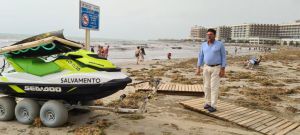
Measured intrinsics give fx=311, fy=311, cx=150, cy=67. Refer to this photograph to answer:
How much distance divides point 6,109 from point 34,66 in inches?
49.2

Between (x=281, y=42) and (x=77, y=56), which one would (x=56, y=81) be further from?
(x=281, y=42)

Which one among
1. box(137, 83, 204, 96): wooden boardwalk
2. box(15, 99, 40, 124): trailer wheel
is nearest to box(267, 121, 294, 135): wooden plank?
box(137, 83, 204, 96): wooden boardwalk

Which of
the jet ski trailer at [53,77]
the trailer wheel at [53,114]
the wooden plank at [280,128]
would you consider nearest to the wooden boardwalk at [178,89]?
the wooden plank at [280,128]

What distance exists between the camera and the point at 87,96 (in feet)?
20.1

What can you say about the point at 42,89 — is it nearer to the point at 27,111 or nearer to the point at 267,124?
the point at 27,111

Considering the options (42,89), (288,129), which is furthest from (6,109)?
(288,129)

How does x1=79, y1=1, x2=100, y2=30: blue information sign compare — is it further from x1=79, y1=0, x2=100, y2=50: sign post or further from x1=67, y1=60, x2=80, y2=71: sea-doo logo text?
x1=67, y1=60, x2=80, y2=71: sea-doo logo text

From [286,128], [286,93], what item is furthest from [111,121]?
[286,93]

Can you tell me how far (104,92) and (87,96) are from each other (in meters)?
0.35

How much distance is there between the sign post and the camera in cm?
1031

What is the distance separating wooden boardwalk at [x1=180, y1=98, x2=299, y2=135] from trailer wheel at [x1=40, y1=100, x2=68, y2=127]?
327 centimetres

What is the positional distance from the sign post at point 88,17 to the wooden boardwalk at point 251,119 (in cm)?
457

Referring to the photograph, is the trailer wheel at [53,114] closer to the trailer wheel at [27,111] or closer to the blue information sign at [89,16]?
the trailer wheel at [27,111]

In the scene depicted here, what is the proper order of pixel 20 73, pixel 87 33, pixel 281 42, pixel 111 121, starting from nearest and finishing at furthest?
1. pixel 20 73
2. pixel 111 121
3. pixel 87 33
4. pixel 281 42
